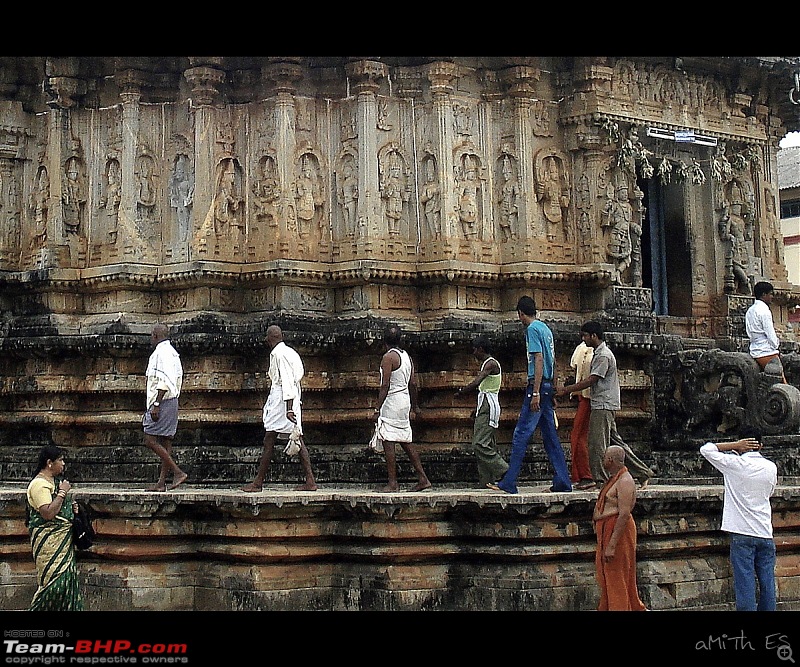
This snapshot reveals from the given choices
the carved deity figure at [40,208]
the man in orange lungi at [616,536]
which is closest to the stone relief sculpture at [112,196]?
the carved deity figure at [40,208]

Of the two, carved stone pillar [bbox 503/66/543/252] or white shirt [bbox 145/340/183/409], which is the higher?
carved stone pillar [bbox 503/66/543/252]

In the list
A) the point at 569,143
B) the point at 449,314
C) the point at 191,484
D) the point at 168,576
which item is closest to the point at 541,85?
the point at 569,143

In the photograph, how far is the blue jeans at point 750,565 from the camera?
34.4 ft

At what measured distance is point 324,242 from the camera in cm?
1488

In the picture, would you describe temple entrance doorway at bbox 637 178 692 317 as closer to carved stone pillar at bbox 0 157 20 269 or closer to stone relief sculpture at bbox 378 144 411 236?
stone relief sculpture at bbox 378 144 411 236

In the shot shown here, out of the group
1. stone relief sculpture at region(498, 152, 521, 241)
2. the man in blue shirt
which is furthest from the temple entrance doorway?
the man in blue shirt

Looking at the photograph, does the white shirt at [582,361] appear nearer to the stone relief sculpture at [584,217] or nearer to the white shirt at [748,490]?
the stone relief sculpture at [584,217]

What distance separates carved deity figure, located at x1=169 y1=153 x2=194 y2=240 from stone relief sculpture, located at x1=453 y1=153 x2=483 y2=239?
11.4 ft

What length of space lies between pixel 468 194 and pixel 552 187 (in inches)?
47.5

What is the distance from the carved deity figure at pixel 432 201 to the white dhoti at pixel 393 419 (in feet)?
8.52

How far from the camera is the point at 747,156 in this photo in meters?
17.1

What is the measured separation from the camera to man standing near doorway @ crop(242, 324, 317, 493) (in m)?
12.7

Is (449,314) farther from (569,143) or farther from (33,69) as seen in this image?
(33,69)
